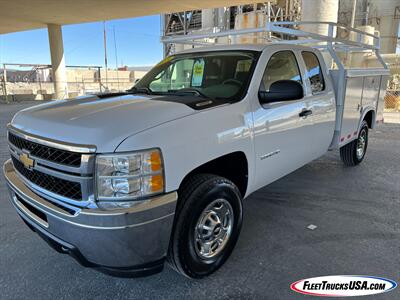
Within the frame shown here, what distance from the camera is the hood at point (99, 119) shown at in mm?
2121

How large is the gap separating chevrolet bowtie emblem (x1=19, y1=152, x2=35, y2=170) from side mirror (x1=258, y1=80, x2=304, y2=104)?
80.5 inches

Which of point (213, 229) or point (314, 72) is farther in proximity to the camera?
point (314, 72)

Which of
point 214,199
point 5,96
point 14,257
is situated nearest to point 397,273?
point 214,199

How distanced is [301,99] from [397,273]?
195 cm

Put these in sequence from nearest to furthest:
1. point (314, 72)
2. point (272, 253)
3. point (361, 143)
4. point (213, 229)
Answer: point (213, 229)
point (272, 253)
point (314, 72)
point (361, 143)

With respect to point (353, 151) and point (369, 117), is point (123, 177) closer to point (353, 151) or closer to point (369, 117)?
point (353, 151)

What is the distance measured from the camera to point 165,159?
219 cm

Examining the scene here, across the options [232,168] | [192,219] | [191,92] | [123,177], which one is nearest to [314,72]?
[191,92]

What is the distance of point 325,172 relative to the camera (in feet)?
18.4

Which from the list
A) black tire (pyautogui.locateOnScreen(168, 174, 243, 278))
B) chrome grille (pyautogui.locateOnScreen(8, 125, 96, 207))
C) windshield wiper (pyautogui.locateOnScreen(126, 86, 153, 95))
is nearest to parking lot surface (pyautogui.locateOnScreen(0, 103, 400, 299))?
black tire (pyautogui.locateOnScreen(168, 174, 243, 278))

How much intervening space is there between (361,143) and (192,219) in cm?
466

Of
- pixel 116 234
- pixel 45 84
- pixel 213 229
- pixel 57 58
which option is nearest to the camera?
pixel 116 234

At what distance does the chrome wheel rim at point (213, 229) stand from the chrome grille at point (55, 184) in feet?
3.10

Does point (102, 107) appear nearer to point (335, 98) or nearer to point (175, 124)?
point (175, 124)
